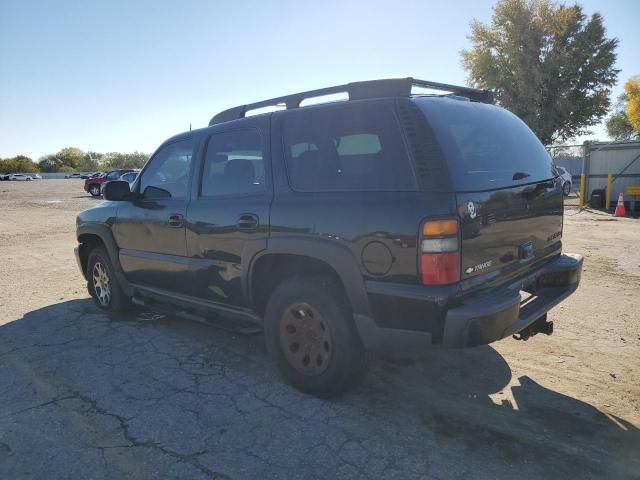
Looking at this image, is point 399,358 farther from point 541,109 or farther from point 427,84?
point 541,109

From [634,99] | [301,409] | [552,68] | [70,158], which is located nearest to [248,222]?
[301,409]

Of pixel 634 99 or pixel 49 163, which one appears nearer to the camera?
pixel 634 99

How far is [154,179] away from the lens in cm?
445

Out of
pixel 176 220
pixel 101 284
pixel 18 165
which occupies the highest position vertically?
pixel 18 165

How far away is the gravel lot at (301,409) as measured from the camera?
2.48m

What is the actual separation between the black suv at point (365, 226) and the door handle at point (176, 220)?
2cm

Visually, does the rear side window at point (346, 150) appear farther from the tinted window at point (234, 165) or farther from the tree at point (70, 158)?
the tree at point (70, 158)

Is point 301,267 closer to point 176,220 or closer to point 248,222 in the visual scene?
point 248,222

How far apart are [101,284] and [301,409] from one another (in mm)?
3294

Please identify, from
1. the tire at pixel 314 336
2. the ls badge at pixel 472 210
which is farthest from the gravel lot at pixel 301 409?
the ls badge at pixel 472 210

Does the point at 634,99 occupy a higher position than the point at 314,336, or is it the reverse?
the point at 634,99

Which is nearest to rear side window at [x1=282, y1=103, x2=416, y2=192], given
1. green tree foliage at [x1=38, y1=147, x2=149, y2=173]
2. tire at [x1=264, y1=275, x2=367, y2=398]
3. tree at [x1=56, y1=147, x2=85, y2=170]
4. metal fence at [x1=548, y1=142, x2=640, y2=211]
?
A: tire at [x1=264, y1=275, x2=367, y2=398]

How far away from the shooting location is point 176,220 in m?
3.93

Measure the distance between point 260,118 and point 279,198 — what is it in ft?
2.33
